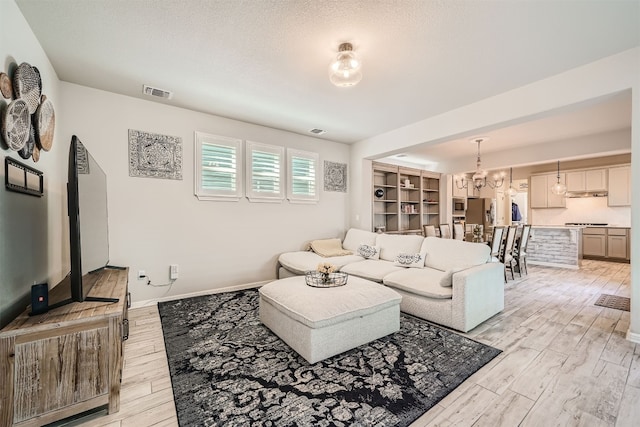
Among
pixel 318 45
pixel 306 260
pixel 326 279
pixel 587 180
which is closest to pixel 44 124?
pixel 318 45

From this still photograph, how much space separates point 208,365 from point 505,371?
232 cm

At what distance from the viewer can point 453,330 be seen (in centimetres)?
275

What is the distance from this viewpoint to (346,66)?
2.33 metres

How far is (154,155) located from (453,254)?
425 centimetres

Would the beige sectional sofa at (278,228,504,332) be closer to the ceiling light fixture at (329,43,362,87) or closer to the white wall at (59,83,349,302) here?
the white wall at (59,83,349,302)

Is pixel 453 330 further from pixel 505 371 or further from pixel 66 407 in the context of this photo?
pixel 66 407

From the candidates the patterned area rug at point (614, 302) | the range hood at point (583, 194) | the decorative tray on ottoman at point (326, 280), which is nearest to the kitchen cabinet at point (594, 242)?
the range hood at point (583, 194)

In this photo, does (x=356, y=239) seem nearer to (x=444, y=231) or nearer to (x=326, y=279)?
(x=326, y=279)

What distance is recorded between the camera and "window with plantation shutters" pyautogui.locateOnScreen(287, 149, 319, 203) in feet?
16.0

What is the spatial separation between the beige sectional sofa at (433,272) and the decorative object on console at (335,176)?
1.50m

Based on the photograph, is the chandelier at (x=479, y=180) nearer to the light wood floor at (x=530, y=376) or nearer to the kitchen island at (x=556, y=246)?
the kitchen island at (x=556, y=246)

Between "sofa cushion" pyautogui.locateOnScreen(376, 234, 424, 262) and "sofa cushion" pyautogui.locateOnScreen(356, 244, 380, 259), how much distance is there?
0.07 metres

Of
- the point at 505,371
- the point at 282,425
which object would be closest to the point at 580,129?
the point at 505,371

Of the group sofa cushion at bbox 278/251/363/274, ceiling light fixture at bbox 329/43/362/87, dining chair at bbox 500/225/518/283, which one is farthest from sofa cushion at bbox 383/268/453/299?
ceiling light fixture at bbox 329/43/362/87
